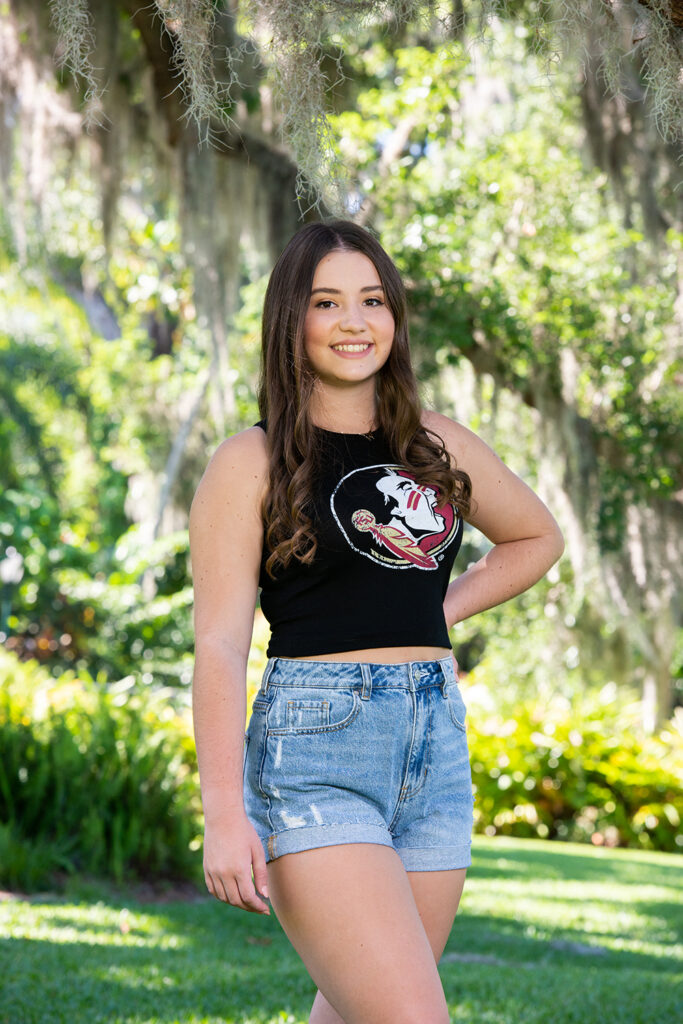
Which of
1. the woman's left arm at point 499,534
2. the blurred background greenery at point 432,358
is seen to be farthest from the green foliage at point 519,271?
the woman's left arm at point 499,534

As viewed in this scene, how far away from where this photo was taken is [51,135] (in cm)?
667

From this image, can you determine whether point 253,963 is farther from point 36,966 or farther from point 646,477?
point 646,477

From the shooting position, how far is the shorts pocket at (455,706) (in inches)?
75.5

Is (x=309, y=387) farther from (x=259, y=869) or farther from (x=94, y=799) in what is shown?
(x=94, y=799)

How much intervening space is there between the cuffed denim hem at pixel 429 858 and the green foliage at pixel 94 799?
3874 millimetres

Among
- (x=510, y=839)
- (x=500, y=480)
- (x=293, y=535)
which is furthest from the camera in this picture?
(x=510, y=839)

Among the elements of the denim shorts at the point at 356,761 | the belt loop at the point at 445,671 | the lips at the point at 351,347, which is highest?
the lips at the point at 351,347

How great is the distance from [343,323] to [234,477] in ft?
1.21

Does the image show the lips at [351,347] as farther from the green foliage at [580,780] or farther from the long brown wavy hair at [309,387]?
the green foliage at [580,780]

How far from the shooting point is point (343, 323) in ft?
6.73

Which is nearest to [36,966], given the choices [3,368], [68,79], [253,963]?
[253,963]

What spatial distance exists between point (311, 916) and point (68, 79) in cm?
559

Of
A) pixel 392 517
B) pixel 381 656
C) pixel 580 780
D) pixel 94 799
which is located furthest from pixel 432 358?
pixel 381 656

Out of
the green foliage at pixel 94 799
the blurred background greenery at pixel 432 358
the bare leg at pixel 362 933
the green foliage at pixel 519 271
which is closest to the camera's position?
the bare leg at pixel 362 933
